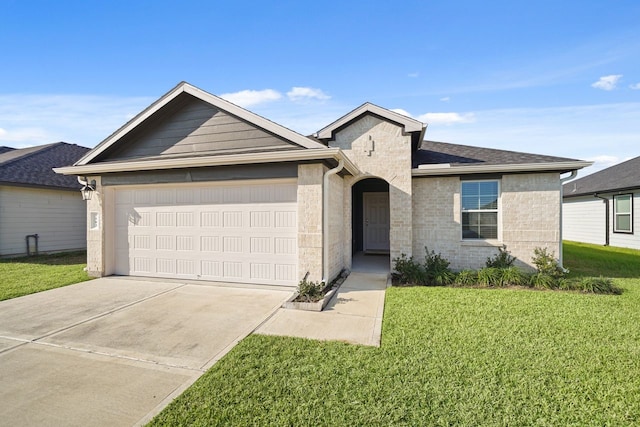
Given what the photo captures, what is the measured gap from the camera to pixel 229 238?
736 centimetres

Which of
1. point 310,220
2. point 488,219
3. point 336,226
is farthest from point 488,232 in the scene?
point 310,220

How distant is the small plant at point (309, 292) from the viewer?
5.87m

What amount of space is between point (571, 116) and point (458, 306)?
10151 millimetres

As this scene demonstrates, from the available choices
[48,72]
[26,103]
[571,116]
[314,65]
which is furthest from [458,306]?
[26,103]

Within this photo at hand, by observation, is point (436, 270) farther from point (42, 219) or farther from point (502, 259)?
point (42, 219)

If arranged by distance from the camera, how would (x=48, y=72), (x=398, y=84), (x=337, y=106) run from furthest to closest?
(x=337, y=106) < (x=398, y=84) < (x=48, y=72)

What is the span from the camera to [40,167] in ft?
43.1

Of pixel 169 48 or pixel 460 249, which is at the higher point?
pixel 169 48

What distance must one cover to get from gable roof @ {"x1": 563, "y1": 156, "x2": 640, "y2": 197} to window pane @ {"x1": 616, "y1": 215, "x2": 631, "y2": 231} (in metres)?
1.36

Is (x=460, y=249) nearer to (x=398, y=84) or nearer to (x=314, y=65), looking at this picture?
(x=398, y=84)

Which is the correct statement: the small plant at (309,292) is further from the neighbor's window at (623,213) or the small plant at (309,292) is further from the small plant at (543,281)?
the neighbor's window at (623,213)

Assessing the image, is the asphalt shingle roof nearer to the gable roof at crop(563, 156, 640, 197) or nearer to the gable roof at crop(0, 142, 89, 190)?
the gable roof at crop(563, 156, 640, 197)

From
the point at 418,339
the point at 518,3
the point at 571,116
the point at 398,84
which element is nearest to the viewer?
the point at 418,339

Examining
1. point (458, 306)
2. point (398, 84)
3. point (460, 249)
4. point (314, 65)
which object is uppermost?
point (314, 65)
